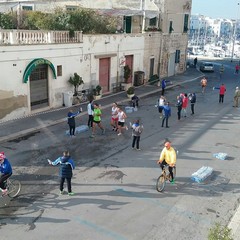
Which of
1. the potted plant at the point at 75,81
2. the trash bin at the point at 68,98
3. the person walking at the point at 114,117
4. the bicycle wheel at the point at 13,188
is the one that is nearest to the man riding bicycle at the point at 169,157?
the bicycle wheel at the point at 13,188

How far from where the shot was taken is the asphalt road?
8938 millimetres

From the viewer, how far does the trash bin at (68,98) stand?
22181 mm

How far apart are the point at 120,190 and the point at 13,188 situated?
130 inches

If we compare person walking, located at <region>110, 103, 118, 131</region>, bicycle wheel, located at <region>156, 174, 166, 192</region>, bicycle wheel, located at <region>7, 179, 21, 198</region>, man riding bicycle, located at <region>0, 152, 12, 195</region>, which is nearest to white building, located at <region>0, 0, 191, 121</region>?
person walking, located at <region>110, 103, 118, 131</region>

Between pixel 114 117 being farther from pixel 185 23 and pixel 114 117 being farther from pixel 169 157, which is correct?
pixel 185 23

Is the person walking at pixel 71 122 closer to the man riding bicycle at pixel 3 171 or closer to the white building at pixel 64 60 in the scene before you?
the white building at pixel 64 60

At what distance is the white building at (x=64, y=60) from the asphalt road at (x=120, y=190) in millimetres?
3350

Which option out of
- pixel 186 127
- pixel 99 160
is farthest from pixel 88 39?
pixel 99 160

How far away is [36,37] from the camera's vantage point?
64.4 ft

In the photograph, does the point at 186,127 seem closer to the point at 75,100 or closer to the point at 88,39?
the point at 75,100

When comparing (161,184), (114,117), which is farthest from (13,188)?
(114,117)

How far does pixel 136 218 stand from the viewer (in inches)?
372

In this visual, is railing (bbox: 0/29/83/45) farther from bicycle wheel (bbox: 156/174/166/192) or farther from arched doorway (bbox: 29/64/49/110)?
bicycle wheel (bbox: 156/174/166/192)

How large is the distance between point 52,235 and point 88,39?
17311 millimetres
